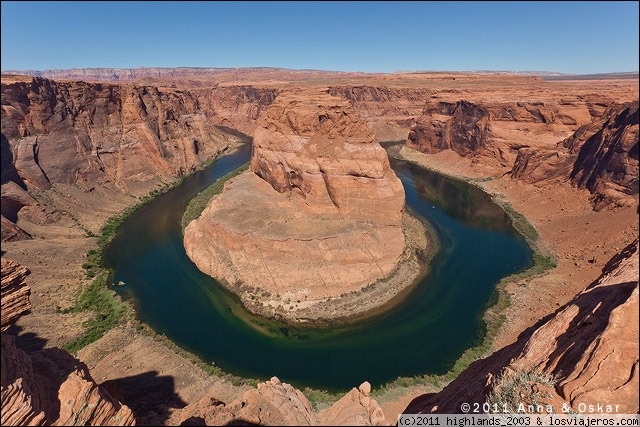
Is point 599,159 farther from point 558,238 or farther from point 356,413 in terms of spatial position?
point 356,413

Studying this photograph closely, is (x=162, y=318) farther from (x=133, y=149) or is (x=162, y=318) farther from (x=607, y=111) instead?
(x=607, y=111)

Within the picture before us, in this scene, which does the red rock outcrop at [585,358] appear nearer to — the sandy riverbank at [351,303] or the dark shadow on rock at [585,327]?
the dark shadow on rock at [585,327]

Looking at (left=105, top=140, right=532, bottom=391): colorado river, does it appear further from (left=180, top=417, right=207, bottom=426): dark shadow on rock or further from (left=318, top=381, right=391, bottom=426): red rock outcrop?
(left=180, top=417, right=207, bottom=426): dark shadow on rock

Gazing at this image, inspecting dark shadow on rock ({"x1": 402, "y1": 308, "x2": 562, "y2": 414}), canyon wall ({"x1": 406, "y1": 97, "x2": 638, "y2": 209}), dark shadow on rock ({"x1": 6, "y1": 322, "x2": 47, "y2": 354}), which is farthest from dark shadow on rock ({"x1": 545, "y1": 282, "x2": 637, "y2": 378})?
canyon wall ({"x1": 406, "y1": 97, "x2": 638, "y2": 209})

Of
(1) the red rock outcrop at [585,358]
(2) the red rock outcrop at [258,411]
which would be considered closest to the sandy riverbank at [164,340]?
(2) the red rock outcrop at [258,411]

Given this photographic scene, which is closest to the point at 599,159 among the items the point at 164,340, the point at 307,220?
the point at 307,220

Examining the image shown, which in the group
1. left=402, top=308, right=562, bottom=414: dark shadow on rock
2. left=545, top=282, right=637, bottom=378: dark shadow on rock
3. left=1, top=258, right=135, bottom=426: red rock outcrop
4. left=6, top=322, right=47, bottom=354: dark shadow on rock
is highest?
left=545, top=282, right=637, bottom=378: dark shadow on rock
